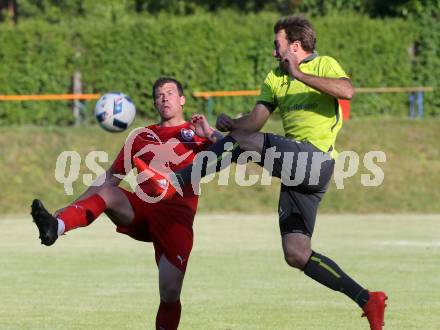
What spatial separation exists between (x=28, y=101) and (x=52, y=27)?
2462 millimetres

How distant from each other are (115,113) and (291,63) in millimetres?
6237

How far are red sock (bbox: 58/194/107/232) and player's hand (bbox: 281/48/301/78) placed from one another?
1649 mm

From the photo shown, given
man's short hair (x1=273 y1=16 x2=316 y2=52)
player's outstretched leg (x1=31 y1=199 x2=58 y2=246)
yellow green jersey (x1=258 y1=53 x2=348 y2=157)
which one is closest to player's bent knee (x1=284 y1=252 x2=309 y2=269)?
yellow green jersey (x1=258 y1=53 x2=348 y2=157)

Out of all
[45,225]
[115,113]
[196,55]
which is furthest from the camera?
[196,55]

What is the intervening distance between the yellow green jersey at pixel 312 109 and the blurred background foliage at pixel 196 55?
19975mm

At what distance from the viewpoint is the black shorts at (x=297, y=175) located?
8.13 m

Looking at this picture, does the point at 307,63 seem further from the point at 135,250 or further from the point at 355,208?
the point at 355,208

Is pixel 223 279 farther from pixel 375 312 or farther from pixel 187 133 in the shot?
pixel 375 312

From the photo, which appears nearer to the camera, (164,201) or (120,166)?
(164,201)

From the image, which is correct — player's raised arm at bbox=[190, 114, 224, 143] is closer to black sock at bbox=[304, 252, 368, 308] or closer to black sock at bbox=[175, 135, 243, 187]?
black sock at bbox=[175, 135, 243, 187]

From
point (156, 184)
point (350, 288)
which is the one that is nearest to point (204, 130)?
point (156, 184)

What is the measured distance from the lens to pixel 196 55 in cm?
2962

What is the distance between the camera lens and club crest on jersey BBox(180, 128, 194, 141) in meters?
8.72

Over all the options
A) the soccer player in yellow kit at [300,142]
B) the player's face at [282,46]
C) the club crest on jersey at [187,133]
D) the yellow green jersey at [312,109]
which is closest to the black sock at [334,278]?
the soccer player in yellow kit at [300,142]
